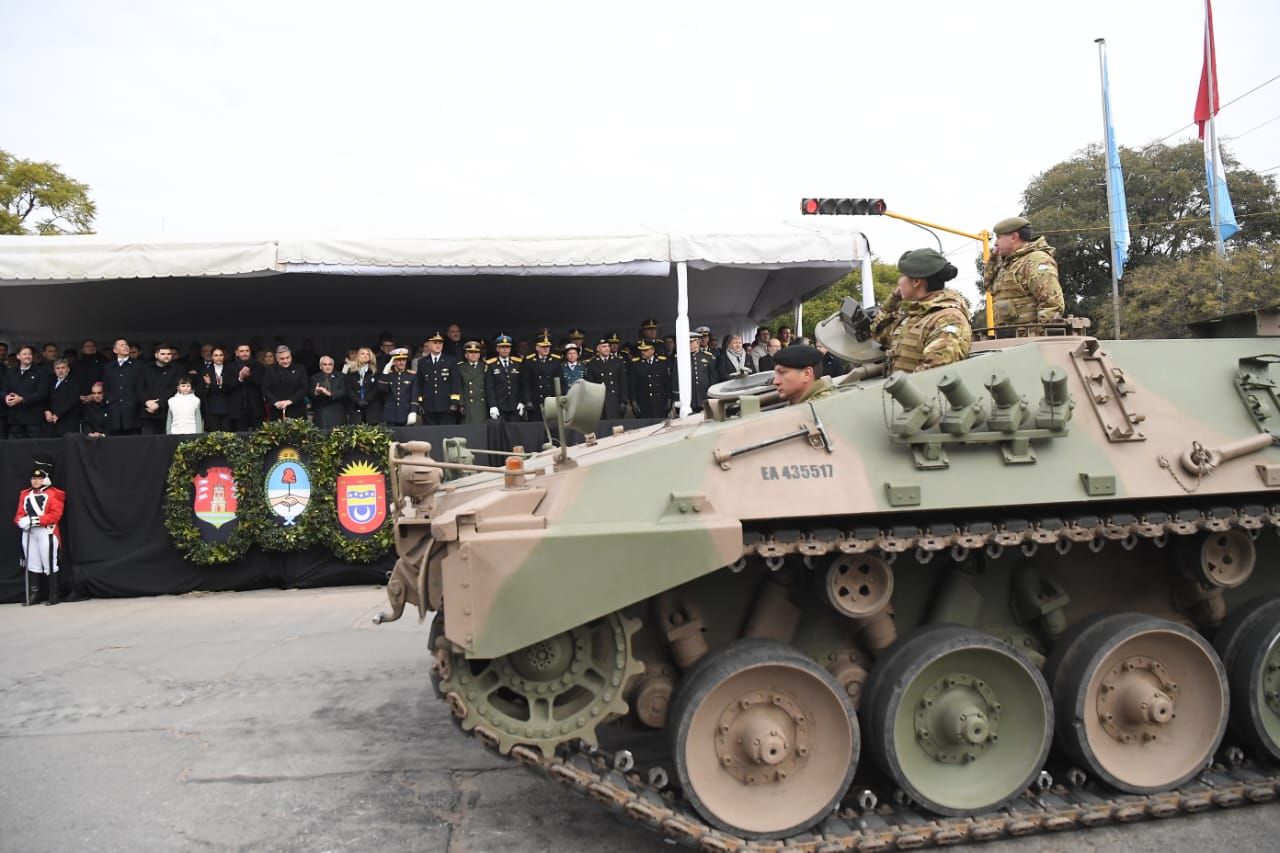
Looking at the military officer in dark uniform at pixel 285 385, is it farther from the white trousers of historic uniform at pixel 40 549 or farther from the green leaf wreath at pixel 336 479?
the white trousers of historic uniform at pixel 40 549

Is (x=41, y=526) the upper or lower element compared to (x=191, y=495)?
lower

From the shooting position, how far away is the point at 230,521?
11250mm

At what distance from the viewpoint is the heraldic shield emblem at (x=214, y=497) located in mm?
11250

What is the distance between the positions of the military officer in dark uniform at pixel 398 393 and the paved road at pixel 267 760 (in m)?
3.48

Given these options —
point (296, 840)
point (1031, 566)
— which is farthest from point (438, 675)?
point (1031, 566)

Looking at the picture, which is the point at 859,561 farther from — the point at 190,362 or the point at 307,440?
the point at 190,362

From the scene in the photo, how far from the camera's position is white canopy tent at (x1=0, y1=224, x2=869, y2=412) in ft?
38.8

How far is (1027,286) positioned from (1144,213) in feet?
105

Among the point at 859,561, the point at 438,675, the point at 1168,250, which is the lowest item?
the point at 438,675

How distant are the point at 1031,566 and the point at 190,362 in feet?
40.8

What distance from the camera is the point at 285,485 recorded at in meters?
11.2

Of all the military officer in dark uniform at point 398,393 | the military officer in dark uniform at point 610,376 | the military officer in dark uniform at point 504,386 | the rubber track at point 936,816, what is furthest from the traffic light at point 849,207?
the rubber track at point 936,816

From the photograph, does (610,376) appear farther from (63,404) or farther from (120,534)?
(63,404)

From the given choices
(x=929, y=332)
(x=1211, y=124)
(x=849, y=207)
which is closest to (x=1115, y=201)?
(x=1211, y=124)
